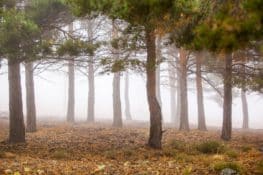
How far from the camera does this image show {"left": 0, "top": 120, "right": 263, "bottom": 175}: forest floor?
10.4m

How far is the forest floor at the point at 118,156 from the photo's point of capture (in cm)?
1040

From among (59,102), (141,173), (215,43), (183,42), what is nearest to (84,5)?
(183,42)

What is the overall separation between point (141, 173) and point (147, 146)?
436 cm

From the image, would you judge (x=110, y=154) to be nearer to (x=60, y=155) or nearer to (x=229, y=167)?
(x=60, y=155)

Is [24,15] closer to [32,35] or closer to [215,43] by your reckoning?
[32,35]

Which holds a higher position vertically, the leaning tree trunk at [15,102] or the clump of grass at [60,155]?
the leaning tree trunk at [15,102]

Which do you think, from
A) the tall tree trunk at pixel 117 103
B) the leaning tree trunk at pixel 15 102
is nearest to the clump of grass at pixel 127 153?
the leaning tree trunk at pixel 15 102

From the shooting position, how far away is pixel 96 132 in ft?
64.4

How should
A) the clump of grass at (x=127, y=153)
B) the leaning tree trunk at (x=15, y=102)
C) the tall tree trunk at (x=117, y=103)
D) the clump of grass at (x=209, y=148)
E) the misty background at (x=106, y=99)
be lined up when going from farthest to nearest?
the misty background at (x=106, y=99) → the tall tree trunk at (x=117, y=103) → the leaning tree trunk at (x=15, y=102) → the clump of grass at (x=209, y=148) → the clump of grass at (x=127, y=153)

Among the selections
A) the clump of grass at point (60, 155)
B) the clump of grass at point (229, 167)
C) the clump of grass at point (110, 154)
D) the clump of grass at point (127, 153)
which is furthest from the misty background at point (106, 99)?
the clump of grass at point (229, 167)

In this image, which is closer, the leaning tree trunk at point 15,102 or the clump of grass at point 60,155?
the clump of grass at point 60,155

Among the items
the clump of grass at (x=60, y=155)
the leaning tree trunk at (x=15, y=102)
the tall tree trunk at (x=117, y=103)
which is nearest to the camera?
the clump of grass at (x=60, y=155)

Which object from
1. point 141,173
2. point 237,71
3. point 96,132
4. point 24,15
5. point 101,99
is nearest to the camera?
point 141,173

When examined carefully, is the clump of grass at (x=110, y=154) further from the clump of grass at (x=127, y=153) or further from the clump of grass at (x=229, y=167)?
the clump of grass at (x=229, y=167)
